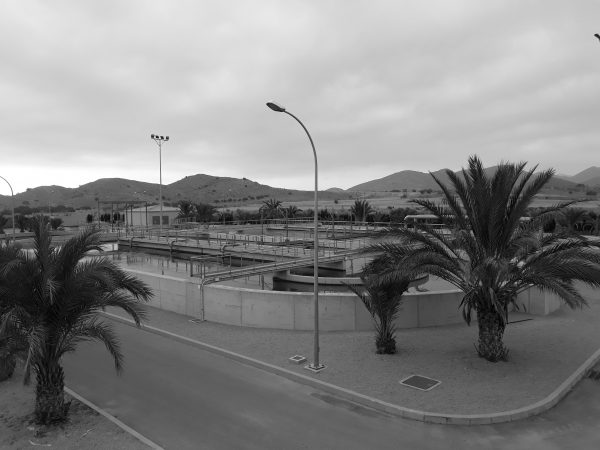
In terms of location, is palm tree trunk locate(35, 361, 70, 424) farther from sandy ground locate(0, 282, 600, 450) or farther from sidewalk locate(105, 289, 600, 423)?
sidewalk locate(105, 289, 600, 423)

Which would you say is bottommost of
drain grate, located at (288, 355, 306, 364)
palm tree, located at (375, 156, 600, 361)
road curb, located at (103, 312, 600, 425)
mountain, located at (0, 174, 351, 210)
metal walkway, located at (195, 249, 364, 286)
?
road curb, located at (103, 312, 600, 425)

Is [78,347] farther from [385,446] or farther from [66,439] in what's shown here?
[385,446]

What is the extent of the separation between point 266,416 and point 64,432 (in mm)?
3474

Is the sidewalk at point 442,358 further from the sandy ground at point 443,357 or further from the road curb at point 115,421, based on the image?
the road curb at point 115,421

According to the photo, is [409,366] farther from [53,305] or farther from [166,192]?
[166,192]

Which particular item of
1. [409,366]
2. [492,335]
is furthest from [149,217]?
[492,335]

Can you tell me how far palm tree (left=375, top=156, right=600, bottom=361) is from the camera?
10711mm

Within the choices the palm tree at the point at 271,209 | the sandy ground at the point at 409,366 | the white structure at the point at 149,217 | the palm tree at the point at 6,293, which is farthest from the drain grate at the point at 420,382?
the white structure at the point at 149,217

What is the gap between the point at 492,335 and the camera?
37.6 feet

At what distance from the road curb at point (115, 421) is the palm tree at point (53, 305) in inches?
26.3

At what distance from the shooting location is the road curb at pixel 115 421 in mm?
7801

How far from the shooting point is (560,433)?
820 centimetres

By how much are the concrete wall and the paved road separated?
328 cm

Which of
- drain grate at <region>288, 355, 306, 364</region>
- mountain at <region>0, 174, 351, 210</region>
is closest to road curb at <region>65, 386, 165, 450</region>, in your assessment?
drain grate at <region>288, 355, 306, 364</region>
